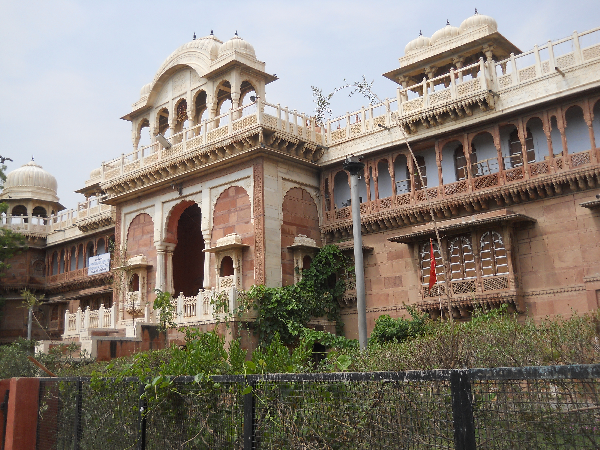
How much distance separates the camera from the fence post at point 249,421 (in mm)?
4422

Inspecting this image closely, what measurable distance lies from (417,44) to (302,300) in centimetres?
1432

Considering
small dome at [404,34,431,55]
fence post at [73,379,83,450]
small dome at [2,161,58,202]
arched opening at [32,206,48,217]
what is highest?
small dome at [404,34,431,55]

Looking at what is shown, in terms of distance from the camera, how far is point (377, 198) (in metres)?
19.3

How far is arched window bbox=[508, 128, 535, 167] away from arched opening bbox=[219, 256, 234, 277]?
9364 millimetres

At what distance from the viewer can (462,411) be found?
3008 mm

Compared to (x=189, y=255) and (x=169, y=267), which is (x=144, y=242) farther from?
(x=189, y=255)

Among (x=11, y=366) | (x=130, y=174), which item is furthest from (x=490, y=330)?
(x=130, y=174)

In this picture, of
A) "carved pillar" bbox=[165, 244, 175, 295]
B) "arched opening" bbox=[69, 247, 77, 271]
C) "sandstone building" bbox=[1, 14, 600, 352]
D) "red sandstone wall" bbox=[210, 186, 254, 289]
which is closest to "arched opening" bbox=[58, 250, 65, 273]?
"arched opening" bbox=[69, 247, 77, 271]

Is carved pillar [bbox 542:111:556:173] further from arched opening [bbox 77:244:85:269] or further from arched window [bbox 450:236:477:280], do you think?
arched opening [bbox 77:244:85:269]

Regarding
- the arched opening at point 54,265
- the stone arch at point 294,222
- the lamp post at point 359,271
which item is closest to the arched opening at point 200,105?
the stone arch at point 294,222

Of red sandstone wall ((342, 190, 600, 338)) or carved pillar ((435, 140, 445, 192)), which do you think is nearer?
red sandstone wall ((342, 190, 600, 338))

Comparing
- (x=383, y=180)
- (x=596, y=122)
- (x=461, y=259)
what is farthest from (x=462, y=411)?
(x=383, y=180)

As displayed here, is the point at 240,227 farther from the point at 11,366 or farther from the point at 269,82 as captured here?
the point at 11,366

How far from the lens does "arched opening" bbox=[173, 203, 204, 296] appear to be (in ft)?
79.2
